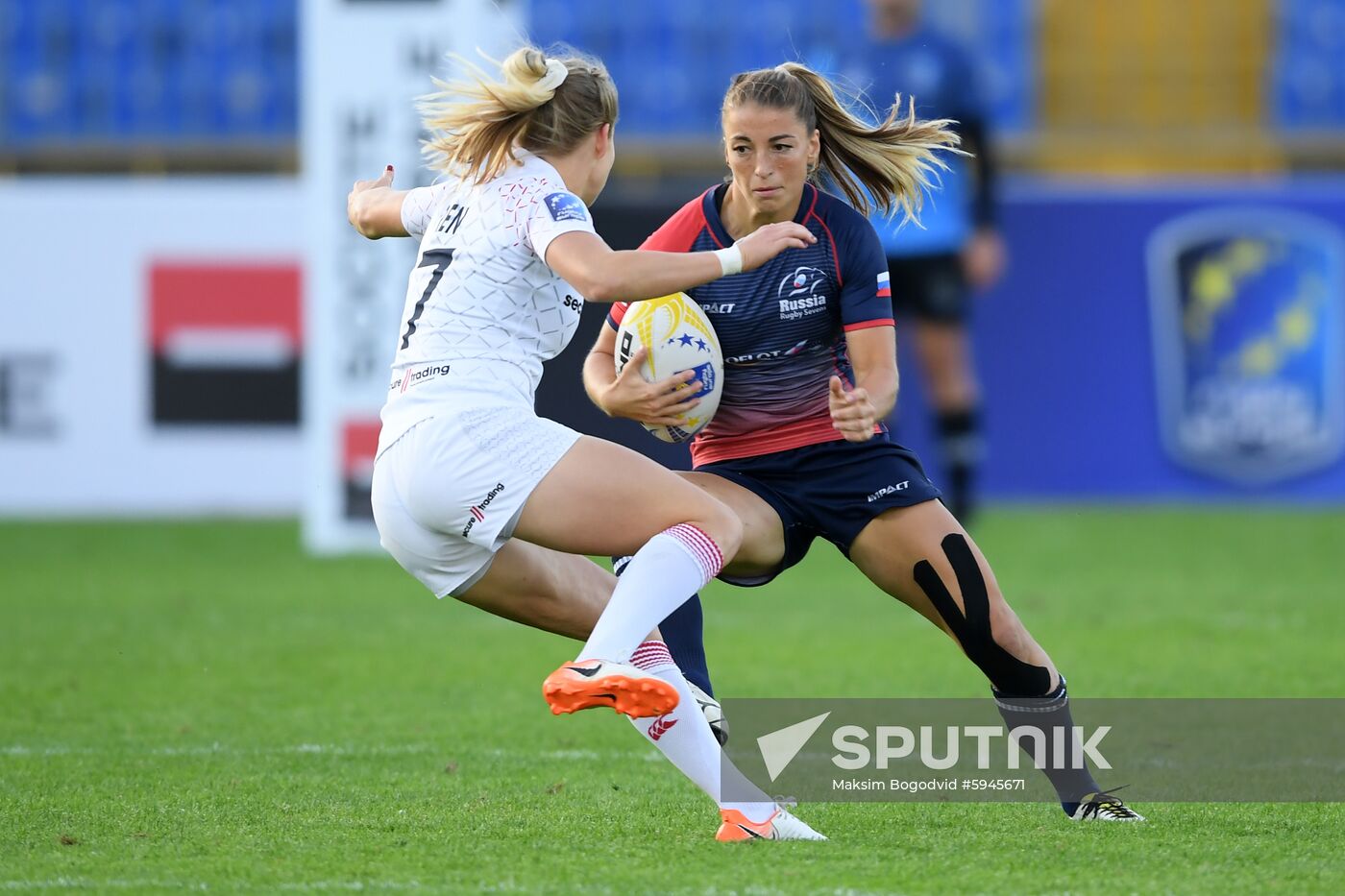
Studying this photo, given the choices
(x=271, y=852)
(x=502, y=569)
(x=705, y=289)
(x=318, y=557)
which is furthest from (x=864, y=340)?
(x=318, y=557)

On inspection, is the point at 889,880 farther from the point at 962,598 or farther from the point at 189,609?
the point at 189,609

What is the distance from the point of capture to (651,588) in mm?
4145

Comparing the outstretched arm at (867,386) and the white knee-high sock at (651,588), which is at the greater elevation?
the outstretched arm at (867,386)

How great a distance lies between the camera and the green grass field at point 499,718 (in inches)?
157

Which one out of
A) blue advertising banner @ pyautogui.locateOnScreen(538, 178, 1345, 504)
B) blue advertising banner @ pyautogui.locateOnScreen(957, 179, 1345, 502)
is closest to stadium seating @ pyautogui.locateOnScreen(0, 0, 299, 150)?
blue advertising banner @ pyautogui.locateOnScreen(538, 178, 1345, 504)

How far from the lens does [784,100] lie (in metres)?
4.59

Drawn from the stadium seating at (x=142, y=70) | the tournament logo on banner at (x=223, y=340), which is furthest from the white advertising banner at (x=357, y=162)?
the stadium seating at (x=142, y=70)

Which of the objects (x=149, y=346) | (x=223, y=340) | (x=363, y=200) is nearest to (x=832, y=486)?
(x=363, y=200)

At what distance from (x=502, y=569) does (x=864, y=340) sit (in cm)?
103

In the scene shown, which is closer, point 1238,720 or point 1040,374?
point 1238,720

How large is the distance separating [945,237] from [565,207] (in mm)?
7514

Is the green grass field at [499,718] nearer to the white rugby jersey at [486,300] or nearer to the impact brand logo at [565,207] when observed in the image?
the white rugby jersey at [486,300]

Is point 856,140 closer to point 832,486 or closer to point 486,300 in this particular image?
point 832,486

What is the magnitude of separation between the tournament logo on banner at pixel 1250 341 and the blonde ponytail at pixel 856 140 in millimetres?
7325
